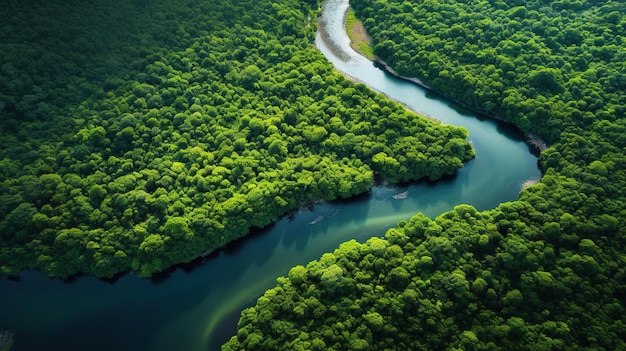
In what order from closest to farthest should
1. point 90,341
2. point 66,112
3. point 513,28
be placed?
point 90,341
point 66,112
point 513,28

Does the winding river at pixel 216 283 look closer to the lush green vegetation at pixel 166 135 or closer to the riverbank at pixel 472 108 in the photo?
the riverbank at pixel 472 108

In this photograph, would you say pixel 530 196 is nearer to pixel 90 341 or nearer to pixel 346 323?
pixel 346 323

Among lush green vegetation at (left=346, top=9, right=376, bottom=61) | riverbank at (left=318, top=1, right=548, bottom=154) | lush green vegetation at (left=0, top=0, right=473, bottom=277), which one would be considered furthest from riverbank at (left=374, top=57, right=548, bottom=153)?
lush green vegetation at (left=0, top=0, right=473, bottom=277)

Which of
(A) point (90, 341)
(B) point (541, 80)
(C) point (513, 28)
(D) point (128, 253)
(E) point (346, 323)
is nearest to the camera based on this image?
(E) point (346, 323)

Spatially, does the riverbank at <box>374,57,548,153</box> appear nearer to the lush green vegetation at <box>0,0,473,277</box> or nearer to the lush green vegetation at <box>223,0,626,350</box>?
the lush green vegetation at <box>223,0,626,350</box>

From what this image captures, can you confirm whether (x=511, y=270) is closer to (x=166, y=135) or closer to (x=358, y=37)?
(x=166, y=135)

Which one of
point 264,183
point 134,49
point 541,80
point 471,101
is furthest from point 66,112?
point 541,80
